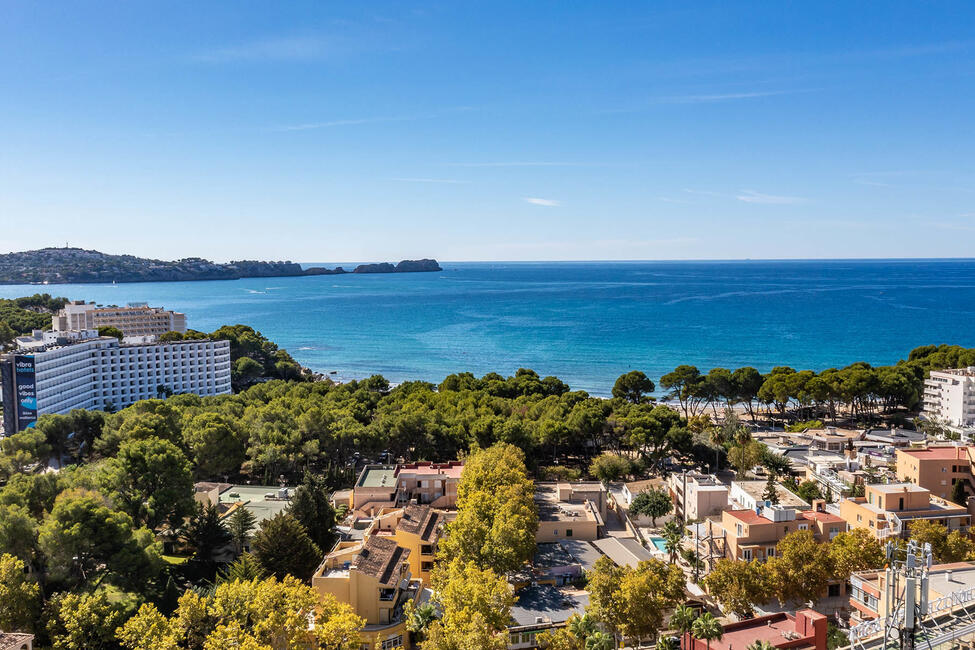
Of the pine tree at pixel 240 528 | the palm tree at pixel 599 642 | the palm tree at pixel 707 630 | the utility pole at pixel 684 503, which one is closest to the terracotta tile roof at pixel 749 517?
the utility pole at pixel 684 503

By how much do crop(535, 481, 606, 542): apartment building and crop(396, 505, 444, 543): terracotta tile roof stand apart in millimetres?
4176

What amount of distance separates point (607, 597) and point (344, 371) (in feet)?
220

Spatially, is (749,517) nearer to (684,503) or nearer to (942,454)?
(684,503)

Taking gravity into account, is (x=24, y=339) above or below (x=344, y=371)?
above

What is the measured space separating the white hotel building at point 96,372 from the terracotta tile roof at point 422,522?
39.3m

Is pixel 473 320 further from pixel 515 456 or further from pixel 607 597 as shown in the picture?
pixel 607 597

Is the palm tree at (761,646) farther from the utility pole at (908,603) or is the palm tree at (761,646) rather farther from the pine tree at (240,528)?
the pine tree at (240,528)

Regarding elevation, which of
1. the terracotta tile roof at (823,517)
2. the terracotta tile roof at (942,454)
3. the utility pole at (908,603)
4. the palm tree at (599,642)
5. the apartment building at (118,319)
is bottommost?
the terracotta tile roof at (823,517)

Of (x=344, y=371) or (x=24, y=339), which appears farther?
(x=344, y=371)

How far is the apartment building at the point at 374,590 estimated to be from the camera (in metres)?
20.2

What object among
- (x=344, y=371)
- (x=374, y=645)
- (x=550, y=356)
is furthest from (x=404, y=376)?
(x=374, y=645)

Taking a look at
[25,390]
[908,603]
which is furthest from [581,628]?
[25,390]

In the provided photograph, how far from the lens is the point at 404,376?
78.4 m

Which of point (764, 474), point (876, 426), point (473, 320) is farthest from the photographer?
point (473, 320)
